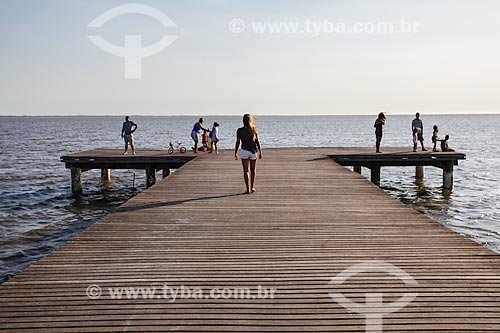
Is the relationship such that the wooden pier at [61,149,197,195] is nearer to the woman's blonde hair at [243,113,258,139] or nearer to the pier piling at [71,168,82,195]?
the pier piling at [71,168,82,195]

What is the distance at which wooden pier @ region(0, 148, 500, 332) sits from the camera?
13.7 feet

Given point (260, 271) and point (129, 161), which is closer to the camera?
point (260, 271)

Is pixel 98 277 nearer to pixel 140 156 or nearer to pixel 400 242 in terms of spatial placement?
pixel 400 242

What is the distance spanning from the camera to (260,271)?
17.5ft

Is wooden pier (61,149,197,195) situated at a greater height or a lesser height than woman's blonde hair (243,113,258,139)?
lesser

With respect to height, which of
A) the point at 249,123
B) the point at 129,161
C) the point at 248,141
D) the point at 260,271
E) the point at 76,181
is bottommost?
the point at 76,181

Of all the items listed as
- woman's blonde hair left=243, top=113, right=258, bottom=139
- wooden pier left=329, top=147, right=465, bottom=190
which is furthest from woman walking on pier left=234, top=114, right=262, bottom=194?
wooden pier left=329, top=147, right=465, bottom=190

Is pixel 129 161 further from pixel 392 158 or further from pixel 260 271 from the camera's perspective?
pixel 260 271

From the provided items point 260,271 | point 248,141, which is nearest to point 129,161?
point 248,141

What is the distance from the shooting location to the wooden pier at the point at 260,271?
418 centimetres

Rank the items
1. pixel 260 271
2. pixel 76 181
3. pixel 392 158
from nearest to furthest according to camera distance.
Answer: pixel 260 271, pixel 392 158, pixel 76 181

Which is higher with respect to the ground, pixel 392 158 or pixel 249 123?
pixel 249 123

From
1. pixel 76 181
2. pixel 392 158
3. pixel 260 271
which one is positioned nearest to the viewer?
pixel 260 271

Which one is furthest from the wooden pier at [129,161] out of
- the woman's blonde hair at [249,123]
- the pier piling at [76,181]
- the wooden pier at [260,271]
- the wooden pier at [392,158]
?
the wooden pier at [260,271]
